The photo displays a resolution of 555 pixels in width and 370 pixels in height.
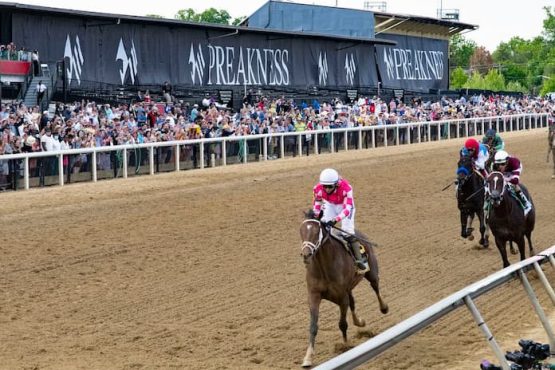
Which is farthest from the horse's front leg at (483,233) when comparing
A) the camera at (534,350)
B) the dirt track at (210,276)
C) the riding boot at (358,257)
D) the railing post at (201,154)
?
the railing post at (201,154)

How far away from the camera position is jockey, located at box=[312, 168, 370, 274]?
8.37 metres

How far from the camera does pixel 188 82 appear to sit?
32219 millimetres

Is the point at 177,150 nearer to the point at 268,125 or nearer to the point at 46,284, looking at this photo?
the point at 268,125

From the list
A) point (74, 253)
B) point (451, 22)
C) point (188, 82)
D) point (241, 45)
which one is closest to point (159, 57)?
point (188, 82)

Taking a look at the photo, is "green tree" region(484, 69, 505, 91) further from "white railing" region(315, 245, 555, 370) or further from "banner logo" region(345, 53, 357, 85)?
"white railing" region(315, 245, 555, 370)

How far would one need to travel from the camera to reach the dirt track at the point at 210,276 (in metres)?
8.19

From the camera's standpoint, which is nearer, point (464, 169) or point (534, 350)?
point (534, 350)

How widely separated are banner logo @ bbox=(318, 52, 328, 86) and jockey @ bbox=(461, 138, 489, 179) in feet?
86.4

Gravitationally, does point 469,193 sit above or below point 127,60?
below

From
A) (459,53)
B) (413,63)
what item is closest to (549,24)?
(459,53)

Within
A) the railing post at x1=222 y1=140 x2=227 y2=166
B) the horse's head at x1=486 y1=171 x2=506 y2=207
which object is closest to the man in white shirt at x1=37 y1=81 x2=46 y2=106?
the railing post at x1=222 y1=140 x2=227 y2=166

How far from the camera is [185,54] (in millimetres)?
32500

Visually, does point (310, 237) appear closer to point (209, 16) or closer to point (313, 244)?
point (313, 244)

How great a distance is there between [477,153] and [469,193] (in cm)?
56
